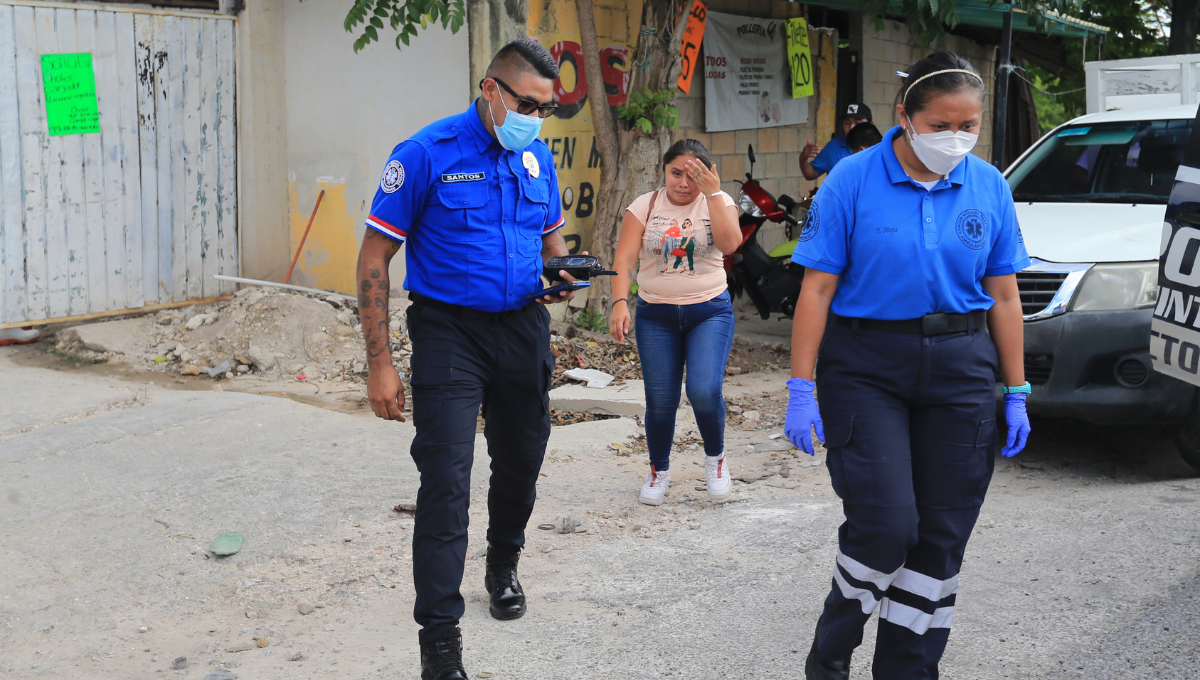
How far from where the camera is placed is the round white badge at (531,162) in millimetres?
3574

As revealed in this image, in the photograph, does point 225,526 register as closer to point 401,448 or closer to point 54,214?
point 401,448

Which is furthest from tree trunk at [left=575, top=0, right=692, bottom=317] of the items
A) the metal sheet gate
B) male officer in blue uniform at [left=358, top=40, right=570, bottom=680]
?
male officer in blue uniform at [left=358, top=40, right=570, bottom=680]

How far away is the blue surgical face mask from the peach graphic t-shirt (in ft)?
5.41

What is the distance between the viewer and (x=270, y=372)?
7.58 metres

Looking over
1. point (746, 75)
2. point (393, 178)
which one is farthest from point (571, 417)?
point (746, 75)

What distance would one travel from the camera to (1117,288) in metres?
5.18

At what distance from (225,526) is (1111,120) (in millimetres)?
5855

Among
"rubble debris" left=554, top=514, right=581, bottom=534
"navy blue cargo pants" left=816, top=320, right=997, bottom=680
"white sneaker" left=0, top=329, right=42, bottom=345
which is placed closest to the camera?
"navy blue cargo pants" left=816, top=320, right=997, bottom=680

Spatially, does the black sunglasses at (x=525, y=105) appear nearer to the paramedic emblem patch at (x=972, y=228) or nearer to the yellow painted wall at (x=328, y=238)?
the paramedic emblem patch at (x=972, y=228)

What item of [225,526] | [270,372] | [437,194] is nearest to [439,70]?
[270,372]

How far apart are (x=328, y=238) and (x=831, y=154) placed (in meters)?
4.53

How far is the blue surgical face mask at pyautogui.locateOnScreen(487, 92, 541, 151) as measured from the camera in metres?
3.40

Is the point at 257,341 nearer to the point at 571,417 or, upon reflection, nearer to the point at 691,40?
the point at 571,417

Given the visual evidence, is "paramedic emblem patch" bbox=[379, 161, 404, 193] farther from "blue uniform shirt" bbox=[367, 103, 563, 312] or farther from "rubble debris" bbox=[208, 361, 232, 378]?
"rubble debris" bbox=[208, 361, 232, 378]
